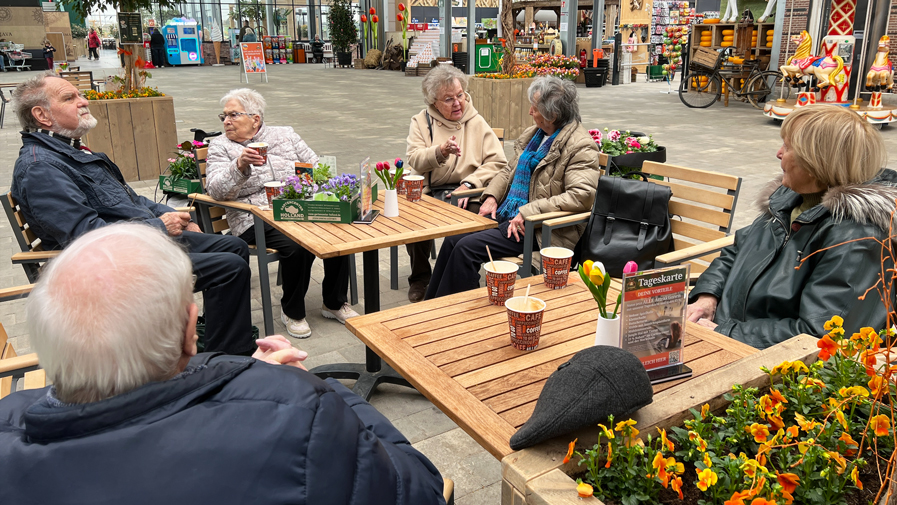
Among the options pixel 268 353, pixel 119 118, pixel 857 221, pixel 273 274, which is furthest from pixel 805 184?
pixel 119 118

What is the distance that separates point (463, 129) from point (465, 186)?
38cm

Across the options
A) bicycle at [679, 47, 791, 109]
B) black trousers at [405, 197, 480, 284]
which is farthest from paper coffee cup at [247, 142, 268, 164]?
bicycle at [679, 47, 791, 109]

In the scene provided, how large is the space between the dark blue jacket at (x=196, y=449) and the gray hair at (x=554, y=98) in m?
2.65

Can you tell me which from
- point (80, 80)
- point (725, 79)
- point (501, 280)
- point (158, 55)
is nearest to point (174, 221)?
point (501, 280)

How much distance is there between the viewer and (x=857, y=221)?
2018mm

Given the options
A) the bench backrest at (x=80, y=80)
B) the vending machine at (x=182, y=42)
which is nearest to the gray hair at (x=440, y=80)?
the bench backrest at (x=80, y=80)

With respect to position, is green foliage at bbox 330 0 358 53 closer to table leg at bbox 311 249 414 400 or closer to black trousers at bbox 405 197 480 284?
black trousers at bbox 405 197 480 284

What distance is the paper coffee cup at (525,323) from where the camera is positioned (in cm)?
177

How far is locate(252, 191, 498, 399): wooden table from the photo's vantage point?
2770 mm

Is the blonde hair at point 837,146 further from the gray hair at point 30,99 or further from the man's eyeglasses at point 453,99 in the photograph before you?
the gray hair at point 30,99

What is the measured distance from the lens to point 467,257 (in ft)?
10.9

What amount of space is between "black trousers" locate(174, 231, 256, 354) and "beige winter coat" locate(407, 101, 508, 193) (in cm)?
136

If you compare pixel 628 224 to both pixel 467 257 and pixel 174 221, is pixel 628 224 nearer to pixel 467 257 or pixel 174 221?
pixel 467 257

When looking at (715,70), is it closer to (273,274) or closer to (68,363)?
(273,274)
